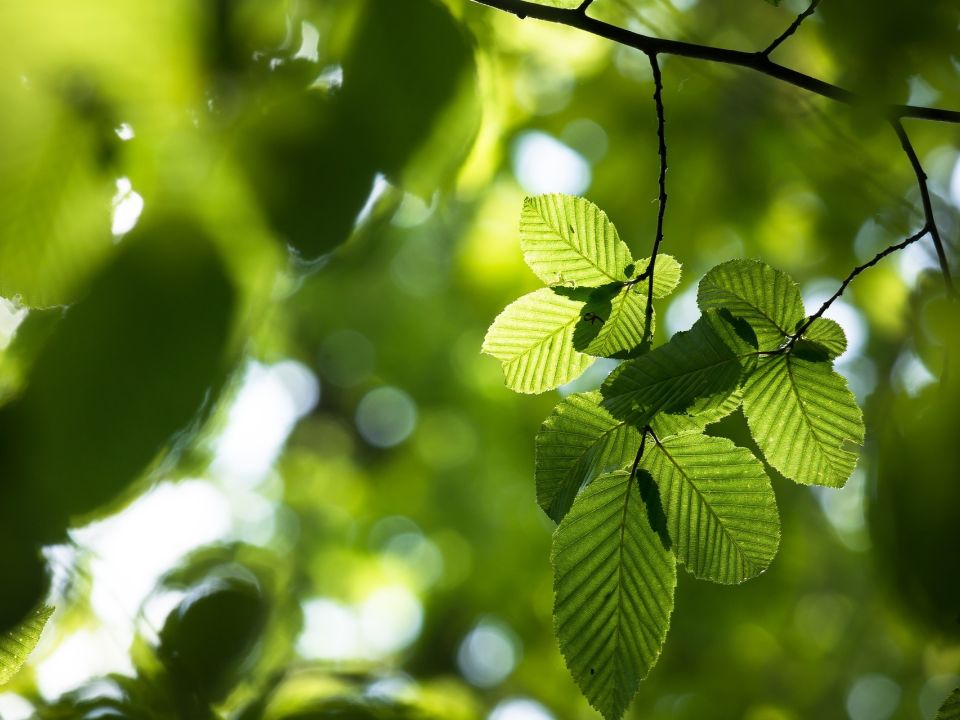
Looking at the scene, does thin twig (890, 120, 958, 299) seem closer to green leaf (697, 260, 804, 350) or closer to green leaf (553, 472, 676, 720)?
green leaf (697, 260, 804, 350)

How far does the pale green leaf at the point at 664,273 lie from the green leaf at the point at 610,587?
4.1 inches

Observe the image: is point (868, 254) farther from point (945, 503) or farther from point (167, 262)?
point (167, 262)

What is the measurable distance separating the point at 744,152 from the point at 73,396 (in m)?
1.38

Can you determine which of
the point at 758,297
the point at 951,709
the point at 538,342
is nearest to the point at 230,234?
the point at 538,342

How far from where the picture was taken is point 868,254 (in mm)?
1557

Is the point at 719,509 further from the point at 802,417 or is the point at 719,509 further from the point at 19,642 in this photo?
the point at 19,642

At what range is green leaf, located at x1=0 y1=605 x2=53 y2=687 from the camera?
348mm

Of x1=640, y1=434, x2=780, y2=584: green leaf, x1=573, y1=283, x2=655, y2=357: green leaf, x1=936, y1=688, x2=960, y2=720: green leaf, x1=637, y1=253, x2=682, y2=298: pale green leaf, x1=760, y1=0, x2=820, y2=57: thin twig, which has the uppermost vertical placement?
x1=760, y1=0, x2=820, y2=57: thin twig

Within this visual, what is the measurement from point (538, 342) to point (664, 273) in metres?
0.08

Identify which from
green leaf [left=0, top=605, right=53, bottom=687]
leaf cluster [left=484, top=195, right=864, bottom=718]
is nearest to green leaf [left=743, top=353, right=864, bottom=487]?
leaf cluster [left=484, top=195, right=864, bottom=718]

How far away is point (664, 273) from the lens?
0.40m

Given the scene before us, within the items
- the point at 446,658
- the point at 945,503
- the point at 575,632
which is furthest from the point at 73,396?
the point at 446,658

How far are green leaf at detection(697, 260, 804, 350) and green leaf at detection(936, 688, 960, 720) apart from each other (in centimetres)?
19

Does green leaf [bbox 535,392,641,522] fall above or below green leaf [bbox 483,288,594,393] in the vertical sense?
below
